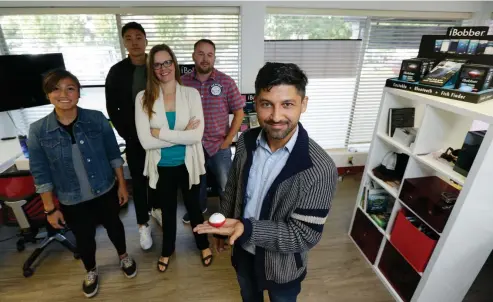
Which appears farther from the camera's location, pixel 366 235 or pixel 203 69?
pixel 366 235

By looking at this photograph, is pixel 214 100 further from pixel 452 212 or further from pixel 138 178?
pixel 452 212

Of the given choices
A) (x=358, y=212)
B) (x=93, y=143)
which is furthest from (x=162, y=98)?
(x=358, y=212)

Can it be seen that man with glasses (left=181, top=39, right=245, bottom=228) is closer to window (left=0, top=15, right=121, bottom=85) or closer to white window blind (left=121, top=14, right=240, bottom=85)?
white window blind (left=121, top=14, right=240, bottom=85)

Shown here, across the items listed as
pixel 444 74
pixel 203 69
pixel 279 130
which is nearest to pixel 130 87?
pixel 203 69

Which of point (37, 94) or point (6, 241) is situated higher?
point (37, 94)

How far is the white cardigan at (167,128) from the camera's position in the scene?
162 cm

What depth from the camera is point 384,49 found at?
295 cm

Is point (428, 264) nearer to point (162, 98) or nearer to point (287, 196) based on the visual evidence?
point (287, 196)

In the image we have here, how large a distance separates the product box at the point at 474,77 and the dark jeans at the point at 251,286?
1430 mm

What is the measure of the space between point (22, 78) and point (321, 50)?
2.88 metres

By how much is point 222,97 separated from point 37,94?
1729 millimetres

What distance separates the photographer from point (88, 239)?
67.7 inches

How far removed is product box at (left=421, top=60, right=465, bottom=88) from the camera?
5.04 feet

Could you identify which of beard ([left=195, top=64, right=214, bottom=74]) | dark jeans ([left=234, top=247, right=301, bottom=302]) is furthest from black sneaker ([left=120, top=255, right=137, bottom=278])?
beard ([left=195, top=64, right=214, bottom=74])
